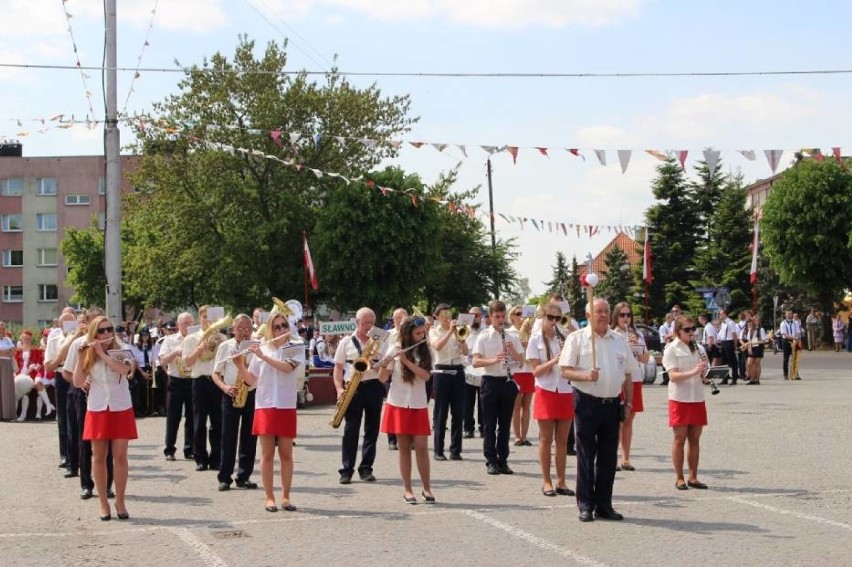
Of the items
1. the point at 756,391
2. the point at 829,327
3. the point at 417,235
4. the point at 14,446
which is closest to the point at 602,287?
the point at 829,327

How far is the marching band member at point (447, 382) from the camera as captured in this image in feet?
46.0

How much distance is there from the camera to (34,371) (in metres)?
21.2

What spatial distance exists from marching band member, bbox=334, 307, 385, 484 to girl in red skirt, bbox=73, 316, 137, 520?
250cm

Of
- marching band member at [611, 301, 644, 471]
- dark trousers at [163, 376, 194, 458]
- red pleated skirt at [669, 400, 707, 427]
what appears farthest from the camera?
dark trousers at [163, 376, 194, 458]

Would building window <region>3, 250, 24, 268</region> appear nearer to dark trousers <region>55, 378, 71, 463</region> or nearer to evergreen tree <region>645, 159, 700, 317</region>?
evergreen tree <region>645, 159, 700, 317</region>

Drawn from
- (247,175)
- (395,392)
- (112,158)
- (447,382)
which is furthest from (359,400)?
(247,175)

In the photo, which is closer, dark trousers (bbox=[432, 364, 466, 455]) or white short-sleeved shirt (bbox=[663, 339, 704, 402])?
white short-sleeved shirt (bbox=[663, 339, 704, 402])

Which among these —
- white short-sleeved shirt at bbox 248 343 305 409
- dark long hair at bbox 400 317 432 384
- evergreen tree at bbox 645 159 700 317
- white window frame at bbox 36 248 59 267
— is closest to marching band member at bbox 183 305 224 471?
white short-sleeved shirt at bbox 248 343 305 409

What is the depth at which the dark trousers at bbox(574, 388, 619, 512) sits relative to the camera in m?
9.59

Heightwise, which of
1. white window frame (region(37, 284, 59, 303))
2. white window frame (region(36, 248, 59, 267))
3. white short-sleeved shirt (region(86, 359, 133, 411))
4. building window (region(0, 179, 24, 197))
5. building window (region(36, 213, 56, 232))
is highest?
building window (region(0, 179, 24, 197))

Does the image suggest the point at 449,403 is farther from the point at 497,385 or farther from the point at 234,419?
the point at 234,419

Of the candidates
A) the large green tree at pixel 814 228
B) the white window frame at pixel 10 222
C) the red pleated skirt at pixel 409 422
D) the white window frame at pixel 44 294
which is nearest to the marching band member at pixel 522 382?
the red pleated skirt at pixel 409 422

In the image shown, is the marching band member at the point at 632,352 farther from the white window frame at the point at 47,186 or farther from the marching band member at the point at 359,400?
the white window frame at the point at 47,186

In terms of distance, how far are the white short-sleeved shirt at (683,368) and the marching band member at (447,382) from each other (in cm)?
338
